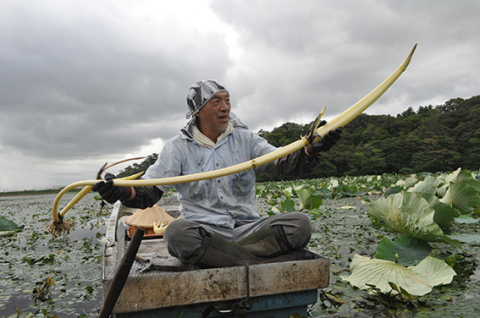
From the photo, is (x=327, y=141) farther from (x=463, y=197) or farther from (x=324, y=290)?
(x=463, y=197)

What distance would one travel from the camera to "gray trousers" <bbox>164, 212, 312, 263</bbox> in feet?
Answer: 5.26

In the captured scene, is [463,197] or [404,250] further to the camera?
[463,197]

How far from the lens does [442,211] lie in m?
2.38

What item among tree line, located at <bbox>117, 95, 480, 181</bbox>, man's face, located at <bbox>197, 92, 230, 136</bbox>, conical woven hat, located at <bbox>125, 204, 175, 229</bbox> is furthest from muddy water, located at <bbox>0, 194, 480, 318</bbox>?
tree line, located at <bbox>117, 95, 480, 181</bbox>

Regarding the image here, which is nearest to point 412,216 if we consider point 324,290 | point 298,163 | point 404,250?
point 404,250

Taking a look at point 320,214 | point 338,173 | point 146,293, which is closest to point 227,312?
point 146,293

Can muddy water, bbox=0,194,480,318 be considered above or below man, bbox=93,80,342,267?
below

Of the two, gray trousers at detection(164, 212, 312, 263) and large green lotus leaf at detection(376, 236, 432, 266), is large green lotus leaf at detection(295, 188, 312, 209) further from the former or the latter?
gray trousers at detection(164, 212, 312, 263)

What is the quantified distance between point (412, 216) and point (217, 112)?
54.9 inches

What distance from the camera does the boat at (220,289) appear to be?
141 centimetres

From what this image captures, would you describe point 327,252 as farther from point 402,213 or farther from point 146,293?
point 146,293

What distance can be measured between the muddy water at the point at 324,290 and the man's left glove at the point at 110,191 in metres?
0.75

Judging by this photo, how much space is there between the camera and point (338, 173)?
2695 cm

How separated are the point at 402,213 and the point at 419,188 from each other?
1571 millimetres
